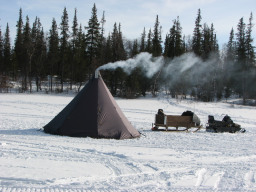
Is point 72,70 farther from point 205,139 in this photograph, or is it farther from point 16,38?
point 205,139

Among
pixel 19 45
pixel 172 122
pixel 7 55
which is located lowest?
pixel 172 122

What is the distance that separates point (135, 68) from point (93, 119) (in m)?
25.8

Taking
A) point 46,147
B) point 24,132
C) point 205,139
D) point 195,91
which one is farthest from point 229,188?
point 195,91

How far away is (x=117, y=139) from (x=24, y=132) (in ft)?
12.5

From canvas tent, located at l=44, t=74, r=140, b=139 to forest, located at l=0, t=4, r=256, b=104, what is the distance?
24.2m

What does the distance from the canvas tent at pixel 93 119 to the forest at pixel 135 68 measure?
79.4ft

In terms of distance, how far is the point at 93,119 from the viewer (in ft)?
36.8

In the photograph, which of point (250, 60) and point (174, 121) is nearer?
point (174, 121)

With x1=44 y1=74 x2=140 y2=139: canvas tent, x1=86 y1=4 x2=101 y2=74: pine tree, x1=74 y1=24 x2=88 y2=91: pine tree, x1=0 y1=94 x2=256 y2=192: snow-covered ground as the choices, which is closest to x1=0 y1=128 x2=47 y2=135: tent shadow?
x1=0 y1=94 x2=256 y2=192: snow-covered ground

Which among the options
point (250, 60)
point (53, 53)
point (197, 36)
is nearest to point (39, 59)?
point (53, 53)

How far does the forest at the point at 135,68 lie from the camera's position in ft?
125

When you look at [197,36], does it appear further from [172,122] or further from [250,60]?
[172,122]

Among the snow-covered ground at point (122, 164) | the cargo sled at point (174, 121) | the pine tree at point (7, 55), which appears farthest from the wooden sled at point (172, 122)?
the pine tree at point (7, 55)

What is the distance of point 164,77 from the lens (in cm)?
3800
